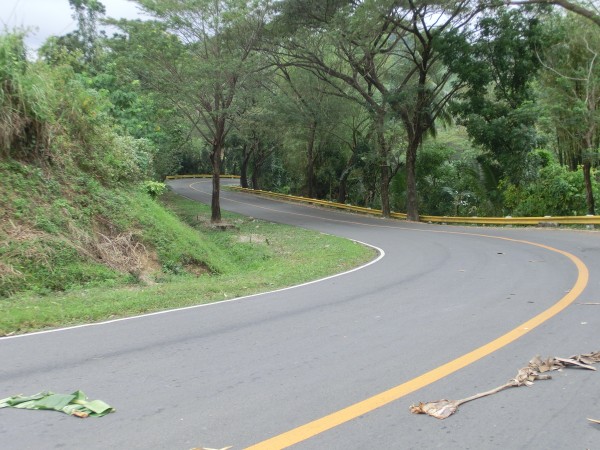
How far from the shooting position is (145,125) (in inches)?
965

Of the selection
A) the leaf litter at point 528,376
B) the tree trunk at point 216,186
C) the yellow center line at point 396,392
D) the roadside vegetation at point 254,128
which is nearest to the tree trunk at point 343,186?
the roadside vegetation at point 254,128

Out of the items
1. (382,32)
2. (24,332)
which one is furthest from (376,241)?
(24,332)

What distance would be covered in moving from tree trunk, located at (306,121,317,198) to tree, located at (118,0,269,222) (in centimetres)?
1033

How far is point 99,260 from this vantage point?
12.0 meters

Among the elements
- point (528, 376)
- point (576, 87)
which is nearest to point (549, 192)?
point (576, 87)

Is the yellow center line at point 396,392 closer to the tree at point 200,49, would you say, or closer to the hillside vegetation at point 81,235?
the hillside vegetation at point 81,235

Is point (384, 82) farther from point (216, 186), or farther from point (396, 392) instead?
point (396, 392)

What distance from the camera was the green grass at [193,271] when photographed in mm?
8164

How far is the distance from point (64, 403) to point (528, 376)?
4.05m

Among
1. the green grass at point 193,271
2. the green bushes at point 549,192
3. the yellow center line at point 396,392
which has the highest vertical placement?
the green bushes at point 549,192

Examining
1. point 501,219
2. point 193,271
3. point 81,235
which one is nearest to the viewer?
point 81,235

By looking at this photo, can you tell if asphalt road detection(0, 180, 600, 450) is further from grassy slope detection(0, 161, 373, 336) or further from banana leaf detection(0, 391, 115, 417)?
grassy slope detection(0, 161, 373, 336)

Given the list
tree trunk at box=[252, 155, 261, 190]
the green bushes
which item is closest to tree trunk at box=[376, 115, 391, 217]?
the green bushes

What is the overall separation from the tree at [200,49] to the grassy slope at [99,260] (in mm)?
7592
